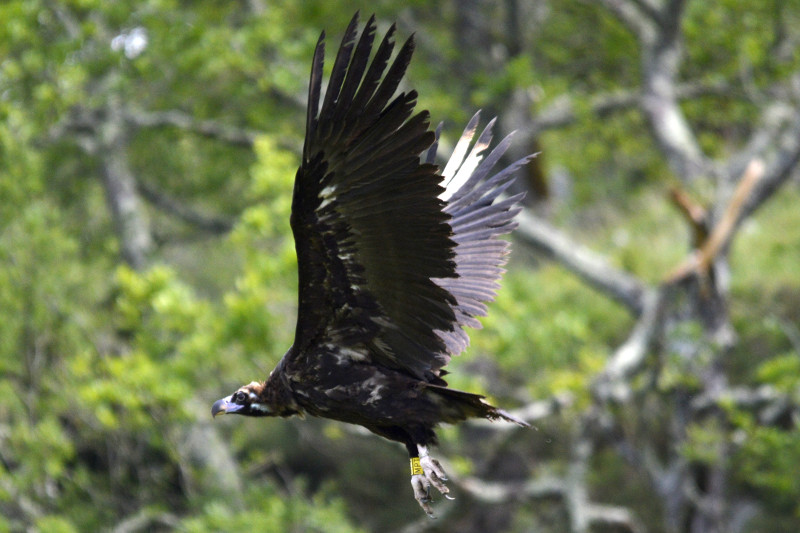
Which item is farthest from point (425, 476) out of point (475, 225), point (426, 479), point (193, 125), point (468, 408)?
point (193, 125)

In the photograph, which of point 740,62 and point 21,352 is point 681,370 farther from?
point 21,352

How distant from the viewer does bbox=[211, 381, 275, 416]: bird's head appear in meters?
4.30

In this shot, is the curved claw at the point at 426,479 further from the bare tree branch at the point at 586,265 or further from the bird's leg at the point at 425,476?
the bare tree branch at the point at 586,265

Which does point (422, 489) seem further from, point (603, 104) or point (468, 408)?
point (603, 104)

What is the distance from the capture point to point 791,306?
Result: 10.7 m

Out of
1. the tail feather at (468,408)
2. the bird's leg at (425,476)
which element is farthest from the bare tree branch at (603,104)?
the bird's leg at (425,476)

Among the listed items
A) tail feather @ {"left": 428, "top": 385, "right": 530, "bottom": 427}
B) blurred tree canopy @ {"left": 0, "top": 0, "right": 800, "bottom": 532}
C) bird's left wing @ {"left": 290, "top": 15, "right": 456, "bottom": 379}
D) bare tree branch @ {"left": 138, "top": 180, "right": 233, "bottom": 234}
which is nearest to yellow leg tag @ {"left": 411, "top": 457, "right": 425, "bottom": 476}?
tail feather @ {"left": 428, "top": 385, "right": 530, "bottom": 427}

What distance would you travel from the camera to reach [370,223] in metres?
3.77

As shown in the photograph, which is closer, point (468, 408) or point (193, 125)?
point (468, 408)

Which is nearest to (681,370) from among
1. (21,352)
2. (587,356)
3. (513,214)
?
(587,356)

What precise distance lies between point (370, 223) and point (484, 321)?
4884 mm

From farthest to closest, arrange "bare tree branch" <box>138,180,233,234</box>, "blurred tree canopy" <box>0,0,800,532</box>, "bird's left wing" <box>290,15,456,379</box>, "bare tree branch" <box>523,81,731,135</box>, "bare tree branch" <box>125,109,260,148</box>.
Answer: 1. "bare tree branch" <box>138,180,233,234</box>
2. "bare tree branch" <box>125,109,260,148</box>
3. "bare tree branch" <box>523,81,731,135</box>
4. "blurred tree canopy" <box>0,0,800,532</box>
5. "bird's left wing" <box>290,15,456,379</box>

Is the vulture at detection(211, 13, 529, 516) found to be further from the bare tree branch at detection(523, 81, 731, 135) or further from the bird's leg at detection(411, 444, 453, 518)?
the bare tree branch at detection(523, 81, 731, 135)

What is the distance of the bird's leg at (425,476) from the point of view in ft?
13.0
